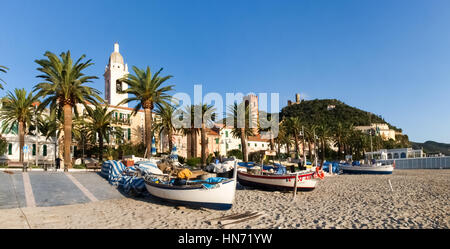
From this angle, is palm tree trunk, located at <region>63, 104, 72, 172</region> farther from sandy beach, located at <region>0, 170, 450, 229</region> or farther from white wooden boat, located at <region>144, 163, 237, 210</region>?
white wooden boat, located at <region>144, 163, 237, 210</region>

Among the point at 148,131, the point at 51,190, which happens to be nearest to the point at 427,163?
the point at 148,131

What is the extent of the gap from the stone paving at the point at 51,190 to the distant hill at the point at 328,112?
113 meters

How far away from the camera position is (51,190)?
54.6 feet

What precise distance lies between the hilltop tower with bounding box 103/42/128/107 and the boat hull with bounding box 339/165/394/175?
4172cm

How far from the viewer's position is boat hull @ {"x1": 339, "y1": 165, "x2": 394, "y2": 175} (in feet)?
143

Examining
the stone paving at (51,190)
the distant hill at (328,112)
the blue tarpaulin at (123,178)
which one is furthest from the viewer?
the distant hill at (328,112)

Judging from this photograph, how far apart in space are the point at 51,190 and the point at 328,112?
138 m

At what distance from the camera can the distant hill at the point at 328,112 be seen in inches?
5177

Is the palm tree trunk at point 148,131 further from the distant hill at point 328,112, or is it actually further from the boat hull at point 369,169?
the distant hill at point 328,112

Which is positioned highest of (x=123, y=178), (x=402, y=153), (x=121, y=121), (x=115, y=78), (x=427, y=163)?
(x=115, y=78)

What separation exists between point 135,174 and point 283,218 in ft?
39.1

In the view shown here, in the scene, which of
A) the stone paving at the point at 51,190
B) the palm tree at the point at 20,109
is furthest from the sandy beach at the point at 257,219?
the palm tree at the point at 20,109

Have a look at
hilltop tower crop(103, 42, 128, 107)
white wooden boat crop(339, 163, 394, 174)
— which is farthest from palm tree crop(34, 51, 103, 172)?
white wooden boat crop(339, 163, 394, 174)

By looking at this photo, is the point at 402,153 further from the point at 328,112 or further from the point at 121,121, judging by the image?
the point at 121,121
